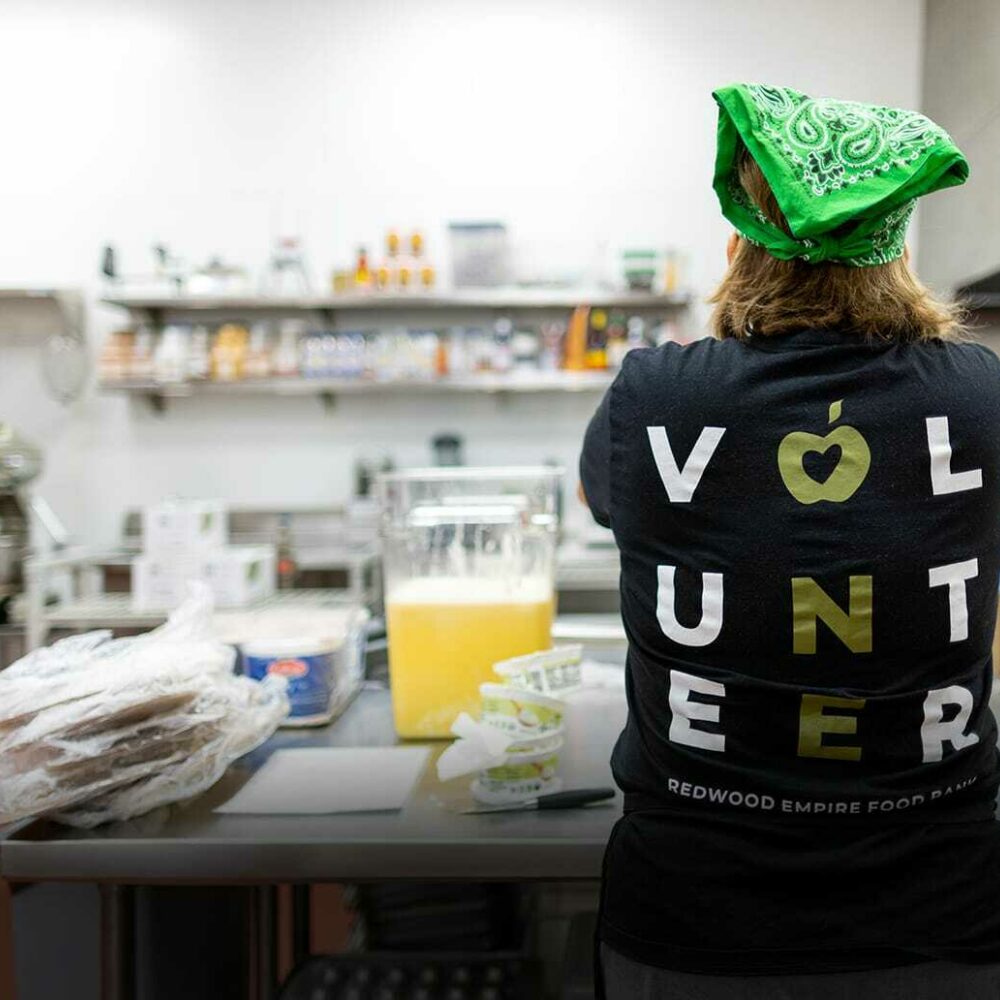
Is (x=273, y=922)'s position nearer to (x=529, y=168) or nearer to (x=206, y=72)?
(x=529, y=168)

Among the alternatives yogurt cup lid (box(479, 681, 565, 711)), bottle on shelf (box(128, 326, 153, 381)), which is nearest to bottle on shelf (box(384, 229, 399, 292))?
bottle on shelf (box(128, 326, 153, 381))

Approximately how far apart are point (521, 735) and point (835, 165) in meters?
0.65

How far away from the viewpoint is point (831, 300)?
77cm

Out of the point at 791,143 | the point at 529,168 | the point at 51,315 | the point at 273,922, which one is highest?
the point at 529,168

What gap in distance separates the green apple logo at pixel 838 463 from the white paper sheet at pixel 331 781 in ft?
1.78

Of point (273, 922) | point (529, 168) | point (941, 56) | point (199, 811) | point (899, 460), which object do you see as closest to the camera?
point (899, 460)

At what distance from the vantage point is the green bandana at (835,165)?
72cm

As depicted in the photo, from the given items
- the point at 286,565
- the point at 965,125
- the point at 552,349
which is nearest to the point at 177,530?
the point at 286,565

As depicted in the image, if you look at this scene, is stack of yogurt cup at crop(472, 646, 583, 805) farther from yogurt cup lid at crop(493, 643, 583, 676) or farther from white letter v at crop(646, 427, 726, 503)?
white letter v at crop(646, 427, 726, 503)

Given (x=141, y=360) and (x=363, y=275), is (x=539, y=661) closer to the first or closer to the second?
(x=363, y=275)

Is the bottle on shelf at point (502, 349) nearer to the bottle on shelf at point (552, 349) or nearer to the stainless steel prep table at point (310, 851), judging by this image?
the bottle on shelf at point (552, 349)

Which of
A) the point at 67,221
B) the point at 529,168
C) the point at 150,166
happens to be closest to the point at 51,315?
the point at 67,221

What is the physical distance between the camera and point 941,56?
325 cm

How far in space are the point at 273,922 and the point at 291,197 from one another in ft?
10.1
